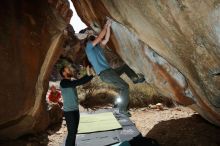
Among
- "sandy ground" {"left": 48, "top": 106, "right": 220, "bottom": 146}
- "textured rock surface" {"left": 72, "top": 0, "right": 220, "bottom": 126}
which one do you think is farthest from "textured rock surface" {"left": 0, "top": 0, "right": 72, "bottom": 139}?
"textured rock surface" {"left": 72, "top": 0, "right": 220, "bottom": 126}

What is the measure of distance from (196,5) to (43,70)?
17.3ft

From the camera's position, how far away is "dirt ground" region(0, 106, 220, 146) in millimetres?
6938

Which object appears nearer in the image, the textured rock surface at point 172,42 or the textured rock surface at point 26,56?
the textured rock surface at point 172,42

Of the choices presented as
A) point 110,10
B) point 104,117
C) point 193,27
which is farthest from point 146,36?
point 104,117

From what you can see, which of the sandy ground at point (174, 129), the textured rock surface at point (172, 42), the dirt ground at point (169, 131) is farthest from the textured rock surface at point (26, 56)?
the textured rock surface at point (172, 42)

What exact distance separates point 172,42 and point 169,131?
12.5 ft

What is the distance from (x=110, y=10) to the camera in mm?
5566

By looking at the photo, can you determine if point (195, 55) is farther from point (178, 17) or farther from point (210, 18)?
point (210, 18)

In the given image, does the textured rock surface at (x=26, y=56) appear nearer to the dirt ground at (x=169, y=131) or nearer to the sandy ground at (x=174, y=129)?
the dirt ground at (x=169, y=131)

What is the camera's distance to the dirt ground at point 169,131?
694cm

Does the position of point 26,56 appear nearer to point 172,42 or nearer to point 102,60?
point 102,60

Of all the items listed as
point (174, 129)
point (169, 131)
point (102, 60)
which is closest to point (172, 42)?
point (102, 60)

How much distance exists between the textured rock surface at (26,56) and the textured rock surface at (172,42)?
1130 millimetres

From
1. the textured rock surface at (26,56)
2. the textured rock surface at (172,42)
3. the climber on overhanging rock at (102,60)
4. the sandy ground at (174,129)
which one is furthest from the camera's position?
the textured rock surface at (26,56)
